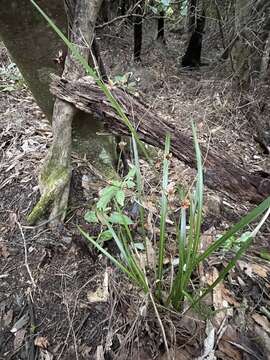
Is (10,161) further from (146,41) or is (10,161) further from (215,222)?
(146,41)

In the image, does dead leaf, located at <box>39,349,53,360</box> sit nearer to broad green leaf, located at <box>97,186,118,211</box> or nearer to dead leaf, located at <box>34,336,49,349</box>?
dead leaf, located at <box>34,336,49,349</box>

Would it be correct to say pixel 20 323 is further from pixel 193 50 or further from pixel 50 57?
pixel 193 50

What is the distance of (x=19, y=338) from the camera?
4.26ft

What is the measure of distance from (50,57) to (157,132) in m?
0.75

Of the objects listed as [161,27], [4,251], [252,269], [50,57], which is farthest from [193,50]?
[4,251]

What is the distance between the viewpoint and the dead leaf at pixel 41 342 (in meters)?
1.27

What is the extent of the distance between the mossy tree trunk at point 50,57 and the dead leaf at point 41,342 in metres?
0.57

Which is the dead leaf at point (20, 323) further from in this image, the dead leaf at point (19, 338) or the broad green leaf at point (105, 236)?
the broad green leaf at point (105, 236)

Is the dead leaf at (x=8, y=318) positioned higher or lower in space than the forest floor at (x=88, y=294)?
lower

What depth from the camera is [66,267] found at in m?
1.51

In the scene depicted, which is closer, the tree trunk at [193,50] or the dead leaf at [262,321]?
the dead leaf at [262,321]

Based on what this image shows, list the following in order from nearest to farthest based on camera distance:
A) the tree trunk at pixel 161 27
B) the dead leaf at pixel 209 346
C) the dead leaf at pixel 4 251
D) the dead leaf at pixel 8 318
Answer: the dead leaf at pixel 209 346
the dead leaf at pixel 8 318
the dead leaf at pixel 4 251
the tree trunk at pixel 161 27

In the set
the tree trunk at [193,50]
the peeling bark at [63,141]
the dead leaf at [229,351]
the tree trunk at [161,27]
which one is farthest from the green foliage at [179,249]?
the tree trunk at [161,27]

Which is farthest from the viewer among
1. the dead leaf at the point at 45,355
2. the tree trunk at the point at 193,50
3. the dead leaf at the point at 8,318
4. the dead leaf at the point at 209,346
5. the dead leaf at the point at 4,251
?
the tree trunk at the point at 193,50
